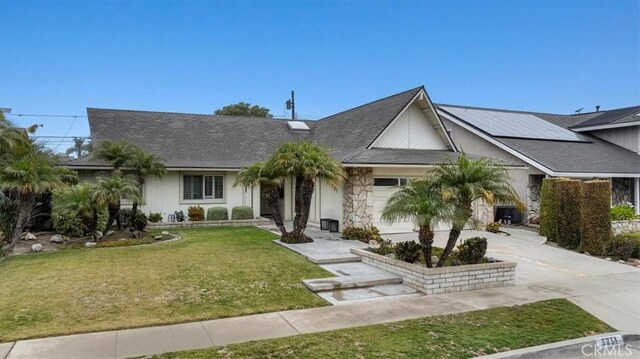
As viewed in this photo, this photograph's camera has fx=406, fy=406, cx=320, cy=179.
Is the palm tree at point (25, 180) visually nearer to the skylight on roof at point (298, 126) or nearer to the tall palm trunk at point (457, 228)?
the tall palm trunk at point (457, 228)

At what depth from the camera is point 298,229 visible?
1288 centimetres

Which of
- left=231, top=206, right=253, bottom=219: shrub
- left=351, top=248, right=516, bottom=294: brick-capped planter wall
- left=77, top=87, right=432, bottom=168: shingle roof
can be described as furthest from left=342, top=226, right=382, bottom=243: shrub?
left=231, top=206, right=253, bottom=219: shrub

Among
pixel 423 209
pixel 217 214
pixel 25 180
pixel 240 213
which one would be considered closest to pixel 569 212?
pixel 423 209

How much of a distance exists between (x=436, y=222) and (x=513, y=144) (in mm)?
13469

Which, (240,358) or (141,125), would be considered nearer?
(240,358)

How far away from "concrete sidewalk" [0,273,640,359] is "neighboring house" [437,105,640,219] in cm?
→ 1042

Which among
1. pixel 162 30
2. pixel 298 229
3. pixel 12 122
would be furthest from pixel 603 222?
pixel 12 122

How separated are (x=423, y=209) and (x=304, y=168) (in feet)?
15.3

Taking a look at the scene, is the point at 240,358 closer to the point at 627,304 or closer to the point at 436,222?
the point at 436,222

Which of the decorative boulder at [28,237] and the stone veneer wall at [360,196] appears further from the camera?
the stone veneer wall at [360,196]

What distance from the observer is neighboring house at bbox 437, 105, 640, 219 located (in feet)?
59.2

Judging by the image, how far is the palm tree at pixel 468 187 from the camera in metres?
8.17

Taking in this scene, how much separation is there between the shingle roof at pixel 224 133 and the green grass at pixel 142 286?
19.6ft

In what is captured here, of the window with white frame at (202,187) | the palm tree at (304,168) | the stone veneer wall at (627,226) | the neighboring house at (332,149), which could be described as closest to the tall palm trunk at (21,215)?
→ the neighboring house at (332,149)
